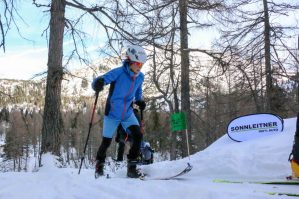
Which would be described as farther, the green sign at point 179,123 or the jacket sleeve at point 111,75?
the green sign at point 179,123

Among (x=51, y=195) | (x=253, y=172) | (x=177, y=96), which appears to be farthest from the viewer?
(x=177, y=96)

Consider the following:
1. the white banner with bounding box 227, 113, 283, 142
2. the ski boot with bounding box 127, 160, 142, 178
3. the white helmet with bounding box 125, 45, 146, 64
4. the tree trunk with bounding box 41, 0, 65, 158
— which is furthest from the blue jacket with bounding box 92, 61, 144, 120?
the tree trunk with bounding box 41, 0, 65, 158

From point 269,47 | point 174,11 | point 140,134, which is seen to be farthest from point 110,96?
point 269,47

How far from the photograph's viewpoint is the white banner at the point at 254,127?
6532 millimetres

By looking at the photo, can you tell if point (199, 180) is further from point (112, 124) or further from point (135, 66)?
point (135, 66)

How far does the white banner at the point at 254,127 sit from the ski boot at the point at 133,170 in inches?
76.3

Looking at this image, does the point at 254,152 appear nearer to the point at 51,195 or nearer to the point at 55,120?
the point at 51,195

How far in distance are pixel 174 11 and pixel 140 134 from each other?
10956mm

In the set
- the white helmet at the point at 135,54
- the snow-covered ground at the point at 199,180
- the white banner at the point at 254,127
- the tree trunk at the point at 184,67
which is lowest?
the snow-covered ground at the point at 199,180

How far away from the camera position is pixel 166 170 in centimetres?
Answer: 581

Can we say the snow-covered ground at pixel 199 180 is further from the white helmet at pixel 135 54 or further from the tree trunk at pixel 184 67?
the tree trunk at pixel 184 67

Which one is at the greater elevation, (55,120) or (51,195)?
(55,120)

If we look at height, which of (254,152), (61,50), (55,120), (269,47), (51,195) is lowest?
(51,195)

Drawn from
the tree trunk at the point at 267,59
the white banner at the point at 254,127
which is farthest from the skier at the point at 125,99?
the tree trunk at the point at 267,59
